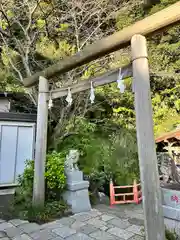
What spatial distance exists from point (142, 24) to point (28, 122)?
176 inches

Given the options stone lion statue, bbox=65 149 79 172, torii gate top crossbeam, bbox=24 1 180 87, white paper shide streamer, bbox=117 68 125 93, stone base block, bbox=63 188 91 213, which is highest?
torii gate top crossbeam, bbox=24 1 180 87

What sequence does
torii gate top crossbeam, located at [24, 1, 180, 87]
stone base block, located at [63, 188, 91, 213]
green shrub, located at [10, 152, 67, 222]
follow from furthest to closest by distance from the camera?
stone base block, located at [63, 188, 91, 213], green shrub, located at [10, 152, 67, 222], torii gate top crossbeam, located at [24, 1, 180, 87]

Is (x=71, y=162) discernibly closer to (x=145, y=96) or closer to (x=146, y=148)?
(x=146, y=148)

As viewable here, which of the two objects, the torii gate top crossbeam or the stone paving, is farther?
the stone paving

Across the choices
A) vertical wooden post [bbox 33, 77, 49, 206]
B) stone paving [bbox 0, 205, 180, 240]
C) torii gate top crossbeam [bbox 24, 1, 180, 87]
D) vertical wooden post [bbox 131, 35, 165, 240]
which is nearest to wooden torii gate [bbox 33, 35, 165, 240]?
vertical wooden post [bbox 131, 35, 165, 240]

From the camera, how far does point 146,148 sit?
100 inches

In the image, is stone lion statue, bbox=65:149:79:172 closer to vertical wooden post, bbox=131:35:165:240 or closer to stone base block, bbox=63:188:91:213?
stone base block, bbox=63:188:91:213

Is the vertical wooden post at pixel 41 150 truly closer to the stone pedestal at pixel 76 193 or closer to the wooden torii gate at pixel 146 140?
the stone pedestal at pixel 76 193

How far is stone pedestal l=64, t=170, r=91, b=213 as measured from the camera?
14.0 ft

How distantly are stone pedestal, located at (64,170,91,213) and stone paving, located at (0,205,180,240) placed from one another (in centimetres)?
20

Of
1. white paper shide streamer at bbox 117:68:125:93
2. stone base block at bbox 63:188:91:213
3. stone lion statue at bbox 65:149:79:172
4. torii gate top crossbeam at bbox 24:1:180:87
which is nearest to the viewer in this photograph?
torii gate top crossbeam at bbox 24:1:180:87

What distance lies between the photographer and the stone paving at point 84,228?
312cm

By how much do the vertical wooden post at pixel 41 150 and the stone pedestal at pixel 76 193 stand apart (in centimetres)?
56

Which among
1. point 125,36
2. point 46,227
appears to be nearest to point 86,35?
point 125,36
